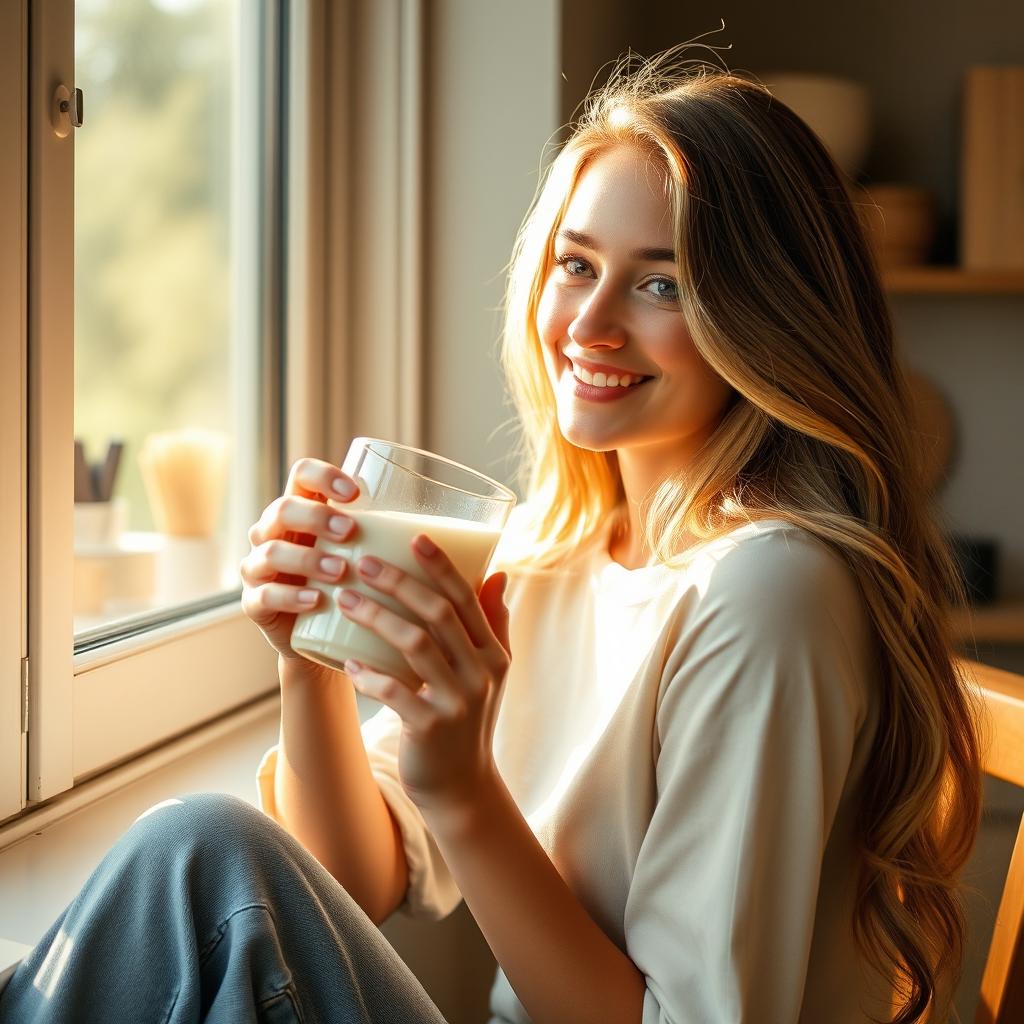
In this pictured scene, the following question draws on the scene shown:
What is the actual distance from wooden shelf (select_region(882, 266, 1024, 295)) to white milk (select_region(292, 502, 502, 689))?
1.66 meters

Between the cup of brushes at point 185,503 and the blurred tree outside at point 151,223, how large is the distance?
0.02m

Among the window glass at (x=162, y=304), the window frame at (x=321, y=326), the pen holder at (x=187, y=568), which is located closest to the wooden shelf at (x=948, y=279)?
the window frame at (x=321, y=326)

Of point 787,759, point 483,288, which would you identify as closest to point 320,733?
point 787,759

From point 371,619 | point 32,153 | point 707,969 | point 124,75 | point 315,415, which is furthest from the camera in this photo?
point 315,415

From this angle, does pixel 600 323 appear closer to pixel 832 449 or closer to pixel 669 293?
pixel 669 293

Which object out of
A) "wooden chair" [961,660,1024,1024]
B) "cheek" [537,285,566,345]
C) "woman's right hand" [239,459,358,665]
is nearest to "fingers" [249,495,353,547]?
"woman's right hand" [239,459,358,665]

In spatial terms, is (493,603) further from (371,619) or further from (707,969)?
(707,969)

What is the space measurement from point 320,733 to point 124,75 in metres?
0.72

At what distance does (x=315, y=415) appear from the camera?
1620 mm

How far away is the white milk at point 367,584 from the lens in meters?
0.79

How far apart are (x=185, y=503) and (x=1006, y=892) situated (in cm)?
99

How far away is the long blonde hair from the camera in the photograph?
100 centimetres

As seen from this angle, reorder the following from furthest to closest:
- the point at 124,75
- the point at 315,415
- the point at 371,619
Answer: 1. the point at 315,415
2. the point at 124,75
3. the point at 371,619

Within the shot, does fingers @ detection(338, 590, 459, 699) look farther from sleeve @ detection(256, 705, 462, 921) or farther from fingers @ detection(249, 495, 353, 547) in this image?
sleeve @ detection(256, 705, 462, 921)
